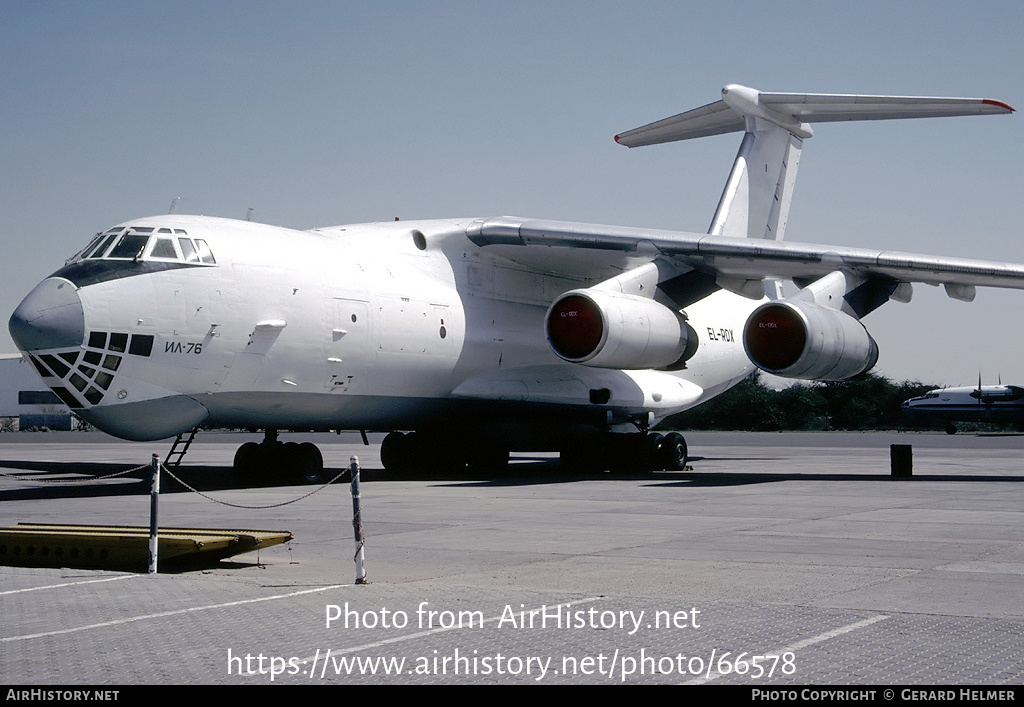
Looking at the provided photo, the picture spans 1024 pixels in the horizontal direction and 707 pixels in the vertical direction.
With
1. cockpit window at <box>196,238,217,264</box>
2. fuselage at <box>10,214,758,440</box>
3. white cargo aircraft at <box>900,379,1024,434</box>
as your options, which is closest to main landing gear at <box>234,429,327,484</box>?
fuselage at <box>10,214,758,440</box>

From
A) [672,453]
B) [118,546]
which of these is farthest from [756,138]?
[118,546]

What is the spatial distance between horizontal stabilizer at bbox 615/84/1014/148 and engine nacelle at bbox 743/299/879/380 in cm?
469

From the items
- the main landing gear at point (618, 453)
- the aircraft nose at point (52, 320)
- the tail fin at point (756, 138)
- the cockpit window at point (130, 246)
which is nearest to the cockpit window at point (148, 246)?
the cockpit window at point (130, 246)

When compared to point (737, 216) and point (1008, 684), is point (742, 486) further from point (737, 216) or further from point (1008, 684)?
point (1008, 684)

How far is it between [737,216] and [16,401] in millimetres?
53657

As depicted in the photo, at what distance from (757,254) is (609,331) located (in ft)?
9.52

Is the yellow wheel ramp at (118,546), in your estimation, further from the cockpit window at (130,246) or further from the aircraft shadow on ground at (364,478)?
the cockpit window at (130,246)

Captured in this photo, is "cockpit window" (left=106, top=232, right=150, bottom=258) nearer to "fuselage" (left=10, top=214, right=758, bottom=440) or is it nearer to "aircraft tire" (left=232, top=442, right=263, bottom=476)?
"fuselage" (left=10, top=214, right=758, bottom=440)

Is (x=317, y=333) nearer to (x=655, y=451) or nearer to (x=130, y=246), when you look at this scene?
(x=130, y=246)

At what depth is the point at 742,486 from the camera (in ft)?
51.3

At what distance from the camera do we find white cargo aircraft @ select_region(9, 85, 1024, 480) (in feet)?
45.2

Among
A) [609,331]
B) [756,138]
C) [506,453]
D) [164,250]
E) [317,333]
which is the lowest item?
[506,453]

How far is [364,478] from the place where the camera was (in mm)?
18109

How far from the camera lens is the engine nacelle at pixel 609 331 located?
16.1 metres
